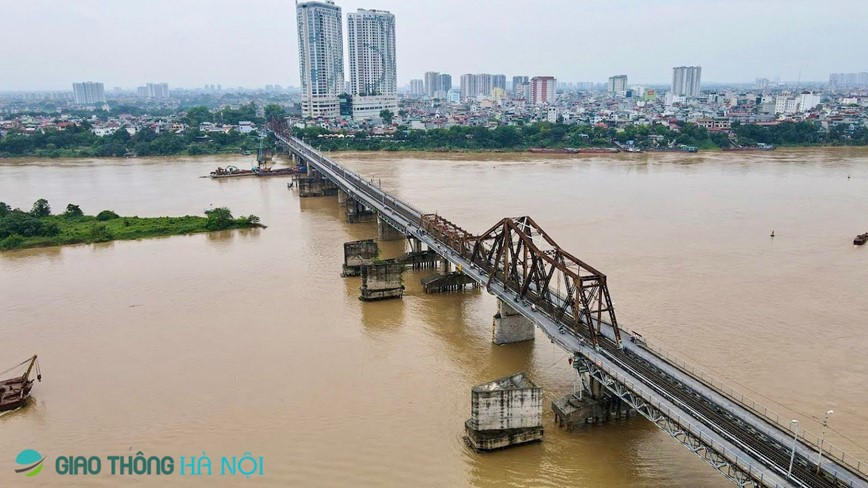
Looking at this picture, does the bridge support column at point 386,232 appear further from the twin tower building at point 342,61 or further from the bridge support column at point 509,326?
the twin tower building at point 342,61

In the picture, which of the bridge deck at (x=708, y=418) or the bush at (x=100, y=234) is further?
the bush at (x=100, y=234)

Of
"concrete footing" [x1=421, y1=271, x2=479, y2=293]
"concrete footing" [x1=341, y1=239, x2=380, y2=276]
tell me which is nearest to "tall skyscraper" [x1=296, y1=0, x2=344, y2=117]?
"concrete footing" [x1=341, y1=239, x2=380, y2=276]

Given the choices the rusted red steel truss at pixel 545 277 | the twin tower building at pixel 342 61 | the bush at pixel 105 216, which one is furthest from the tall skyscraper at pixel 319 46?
the rusted red steel truss at pixel 545 277

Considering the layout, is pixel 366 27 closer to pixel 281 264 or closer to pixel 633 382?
pixel 281 264

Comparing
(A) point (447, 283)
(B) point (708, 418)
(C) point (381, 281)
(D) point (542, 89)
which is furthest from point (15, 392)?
(D) point (542, 89)

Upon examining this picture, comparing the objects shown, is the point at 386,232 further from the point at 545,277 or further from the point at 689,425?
the point at 689,425

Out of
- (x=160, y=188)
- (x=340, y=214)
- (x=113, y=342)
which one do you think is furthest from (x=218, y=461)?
(x=160, y=188)

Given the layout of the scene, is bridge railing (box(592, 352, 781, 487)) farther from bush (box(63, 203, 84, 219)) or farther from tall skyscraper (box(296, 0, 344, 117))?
tall skyscraper (box(296, 0, 344, 117))
